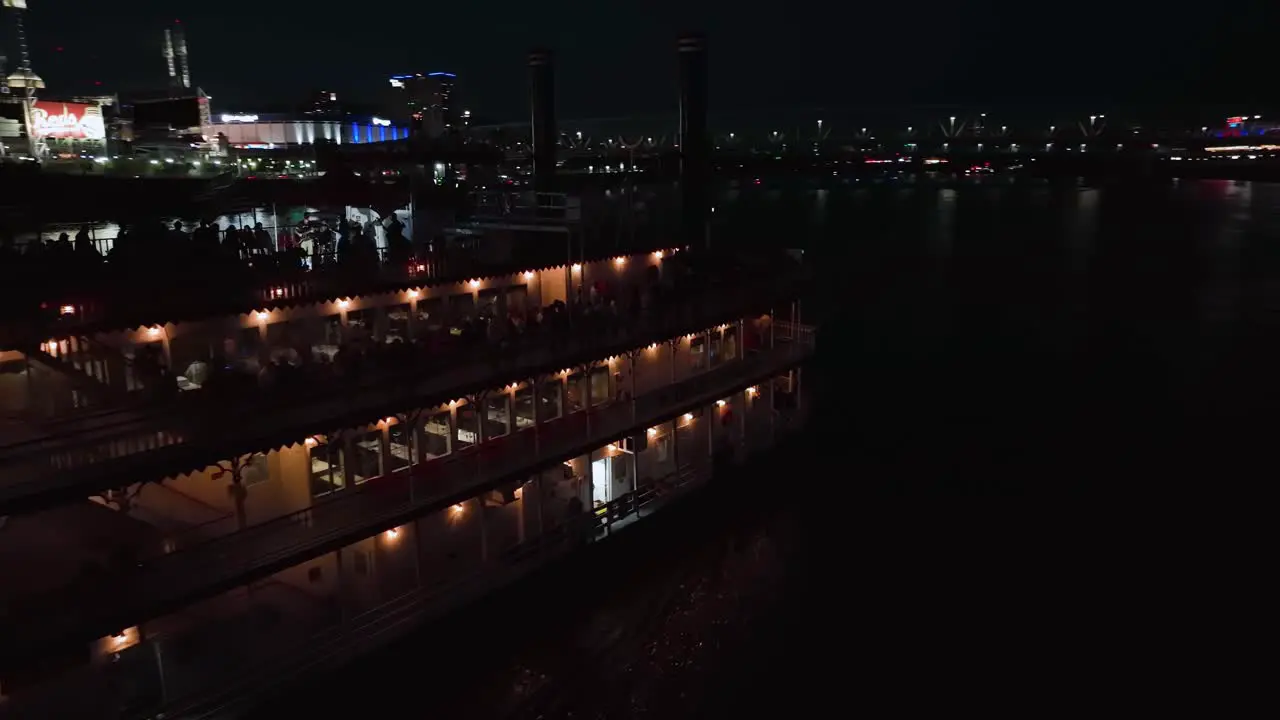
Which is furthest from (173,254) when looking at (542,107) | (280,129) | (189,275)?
(280,129)

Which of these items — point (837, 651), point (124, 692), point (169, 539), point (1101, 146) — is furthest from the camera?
point (1101, 146)

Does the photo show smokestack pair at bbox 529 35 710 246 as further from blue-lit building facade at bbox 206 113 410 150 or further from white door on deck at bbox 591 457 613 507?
blue-lit building facade at bbox 206 113 410 150

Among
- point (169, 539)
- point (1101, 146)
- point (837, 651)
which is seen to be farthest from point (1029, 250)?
point (1101, 146)

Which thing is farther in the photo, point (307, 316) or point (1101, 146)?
point (1101, 146)

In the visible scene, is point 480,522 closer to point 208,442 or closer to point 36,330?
point 208,442

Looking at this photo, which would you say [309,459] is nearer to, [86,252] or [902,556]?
[86,252]

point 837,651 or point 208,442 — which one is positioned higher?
point 208,442
